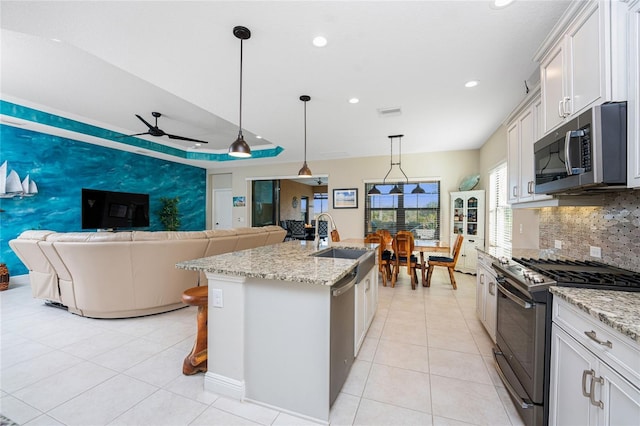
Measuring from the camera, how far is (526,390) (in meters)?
1.51

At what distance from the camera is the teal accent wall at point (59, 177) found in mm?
4594

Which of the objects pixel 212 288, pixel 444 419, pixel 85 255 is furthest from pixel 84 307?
pixel 444 419

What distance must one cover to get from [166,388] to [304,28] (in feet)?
9.82

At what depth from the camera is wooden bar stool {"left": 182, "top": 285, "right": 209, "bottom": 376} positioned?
2021 millimetres

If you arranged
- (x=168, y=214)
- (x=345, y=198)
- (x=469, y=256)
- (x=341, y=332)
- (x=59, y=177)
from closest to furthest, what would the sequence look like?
(x=341, y=332) → (x=59, y=177) → (x=469, y=256) → (x=345, y=198) → (x=168, y=214)

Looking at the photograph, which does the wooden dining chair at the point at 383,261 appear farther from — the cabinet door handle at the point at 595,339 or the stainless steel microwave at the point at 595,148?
the cabinet door handle at the point at 595,339

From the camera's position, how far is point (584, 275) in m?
1.47

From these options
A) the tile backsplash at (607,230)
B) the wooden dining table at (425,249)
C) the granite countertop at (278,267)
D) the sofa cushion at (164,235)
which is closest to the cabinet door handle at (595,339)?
the tile backsplash at (607,230)

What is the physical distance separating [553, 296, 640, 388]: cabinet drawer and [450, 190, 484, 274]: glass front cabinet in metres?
4.28

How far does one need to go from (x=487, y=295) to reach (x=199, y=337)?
2824 millimetres

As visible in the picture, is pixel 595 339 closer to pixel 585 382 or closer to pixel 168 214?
pixel 585 382

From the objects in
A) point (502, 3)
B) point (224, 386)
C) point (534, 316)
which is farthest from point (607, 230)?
point (224, 386)

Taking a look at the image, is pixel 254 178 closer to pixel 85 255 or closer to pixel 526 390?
pixel 85 255

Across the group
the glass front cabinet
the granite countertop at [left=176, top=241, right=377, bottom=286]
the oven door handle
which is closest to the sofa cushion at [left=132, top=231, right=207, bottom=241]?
the granite countertop at [left=176, top=241, right=377, bottom=286]
